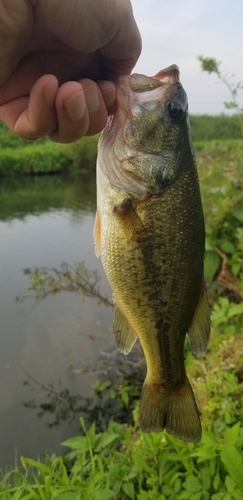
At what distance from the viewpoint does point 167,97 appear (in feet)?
5.70

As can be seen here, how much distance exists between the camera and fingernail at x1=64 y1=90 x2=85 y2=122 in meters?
1.61

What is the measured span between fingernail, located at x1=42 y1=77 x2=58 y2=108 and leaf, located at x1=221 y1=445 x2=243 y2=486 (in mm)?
1946

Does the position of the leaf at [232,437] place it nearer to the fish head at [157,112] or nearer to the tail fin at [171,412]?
the tail fin at [171,412]

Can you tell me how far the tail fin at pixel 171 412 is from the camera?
181cm

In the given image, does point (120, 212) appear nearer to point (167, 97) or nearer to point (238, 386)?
point (167, 97)

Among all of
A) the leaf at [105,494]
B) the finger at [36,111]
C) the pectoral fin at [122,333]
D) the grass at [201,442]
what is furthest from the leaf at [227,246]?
the finger at [36,111]

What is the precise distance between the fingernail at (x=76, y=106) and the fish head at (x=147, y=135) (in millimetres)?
169

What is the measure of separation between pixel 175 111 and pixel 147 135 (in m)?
0.14

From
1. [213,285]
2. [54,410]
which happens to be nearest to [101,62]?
[213,285]

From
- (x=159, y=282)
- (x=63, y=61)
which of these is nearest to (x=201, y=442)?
(x=159, y=282)

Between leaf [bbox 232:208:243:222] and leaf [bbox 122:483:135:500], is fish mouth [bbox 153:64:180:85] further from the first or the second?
leaf [bbox 232:208:243:222]

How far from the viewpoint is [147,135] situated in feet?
5.82

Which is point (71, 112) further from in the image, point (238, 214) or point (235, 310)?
point (238, 214)

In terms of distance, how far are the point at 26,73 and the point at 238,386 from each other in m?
2.70
